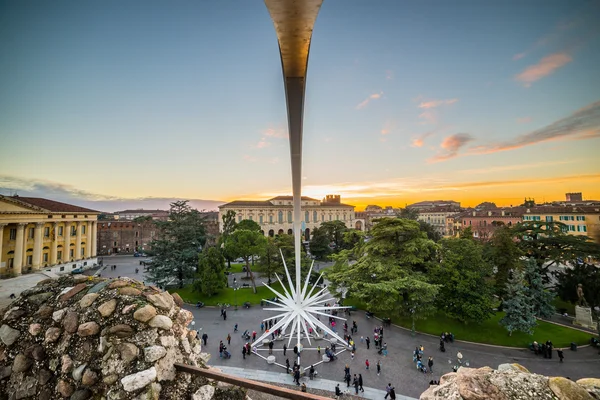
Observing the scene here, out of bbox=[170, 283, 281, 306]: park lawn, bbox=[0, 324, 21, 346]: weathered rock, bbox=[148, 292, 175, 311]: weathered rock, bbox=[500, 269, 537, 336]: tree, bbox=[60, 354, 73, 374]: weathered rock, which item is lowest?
bbox=[170, 283, 281, 306]: park lawn

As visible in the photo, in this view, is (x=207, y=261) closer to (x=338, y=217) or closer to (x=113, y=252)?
(x=113, y=252)

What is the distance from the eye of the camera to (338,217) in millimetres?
120062

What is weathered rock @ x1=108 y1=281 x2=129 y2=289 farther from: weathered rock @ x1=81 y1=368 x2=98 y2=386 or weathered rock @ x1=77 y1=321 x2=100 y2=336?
weathered rock @ x1=81 y1=368 x2=98 y2=386

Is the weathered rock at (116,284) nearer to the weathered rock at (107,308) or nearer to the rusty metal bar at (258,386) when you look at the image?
the weathered rock at (107,308)

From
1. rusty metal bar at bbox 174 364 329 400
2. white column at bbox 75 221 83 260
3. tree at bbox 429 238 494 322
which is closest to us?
rusty metal bar at bbox 174 364 329 400

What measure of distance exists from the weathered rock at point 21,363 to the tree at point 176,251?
115 feet

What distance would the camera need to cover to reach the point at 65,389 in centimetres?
362

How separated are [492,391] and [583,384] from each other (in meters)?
1.42

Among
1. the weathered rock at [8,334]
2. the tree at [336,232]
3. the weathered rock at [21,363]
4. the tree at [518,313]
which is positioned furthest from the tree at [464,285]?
the tree at [336,232]

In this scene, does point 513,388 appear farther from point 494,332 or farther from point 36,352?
point 494,332

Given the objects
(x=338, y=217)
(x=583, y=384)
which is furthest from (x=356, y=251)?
(x=338, y=217)

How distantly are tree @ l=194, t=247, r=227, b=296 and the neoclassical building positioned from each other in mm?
68483

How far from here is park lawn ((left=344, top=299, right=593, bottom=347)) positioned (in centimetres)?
2198

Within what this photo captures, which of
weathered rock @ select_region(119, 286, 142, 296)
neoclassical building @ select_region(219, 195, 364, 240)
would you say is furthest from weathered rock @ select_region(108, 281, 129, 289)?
neoclassical building @ select_region(219, 195, 364, 240)
